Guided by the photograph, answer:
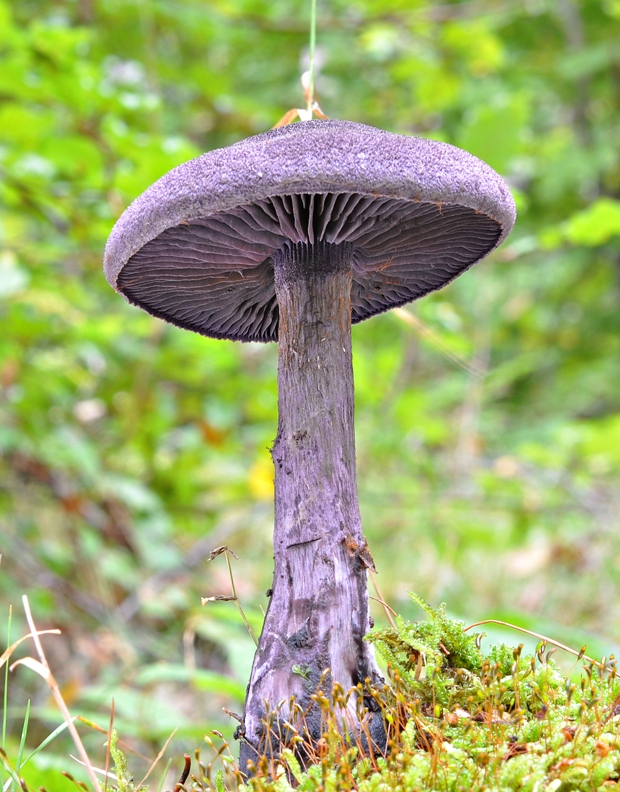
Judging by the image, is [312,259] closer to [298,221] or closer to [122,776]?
[298,221]

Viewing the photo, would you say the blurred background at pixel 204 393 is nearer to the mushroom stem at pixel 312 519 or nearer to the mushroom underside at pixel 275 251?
the mushroom underside at pixel 275 251

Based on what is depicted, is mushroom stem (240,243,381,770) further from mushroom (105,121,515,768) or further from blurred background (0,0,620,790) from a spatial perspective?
blurred background (0,0,620,790)

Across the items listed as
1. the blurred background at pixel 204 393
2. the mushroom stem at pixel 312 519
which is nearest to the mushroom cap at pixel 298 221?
the mushroom stem at pixel 312 519

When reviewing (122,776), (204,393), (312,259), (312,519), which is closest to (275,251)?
(312,259)

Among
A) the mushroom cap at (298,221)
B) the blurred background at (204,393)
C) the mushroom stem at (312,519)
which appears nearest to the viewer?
the mushroom cap at (298,221)

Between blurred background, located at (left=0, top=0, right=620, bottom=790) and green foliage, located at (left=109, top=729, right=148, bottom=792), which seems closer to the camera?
green foliage, located at (left=109, top=729, right=148, bottom=792)

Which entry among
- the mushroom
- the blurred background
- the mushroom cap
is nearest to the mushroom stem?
the mushroom

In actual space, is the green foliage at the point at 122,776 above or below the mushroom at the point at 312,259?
below

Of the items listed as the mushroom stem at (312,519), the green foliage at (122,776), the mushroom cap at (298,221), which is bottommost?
the green foliage at (122,776)

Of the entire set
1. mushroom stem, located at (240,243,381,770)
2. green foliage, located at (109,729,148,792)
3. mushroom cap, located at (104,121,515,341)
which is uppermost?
mushroom cap, located at (104,121,515,341)
